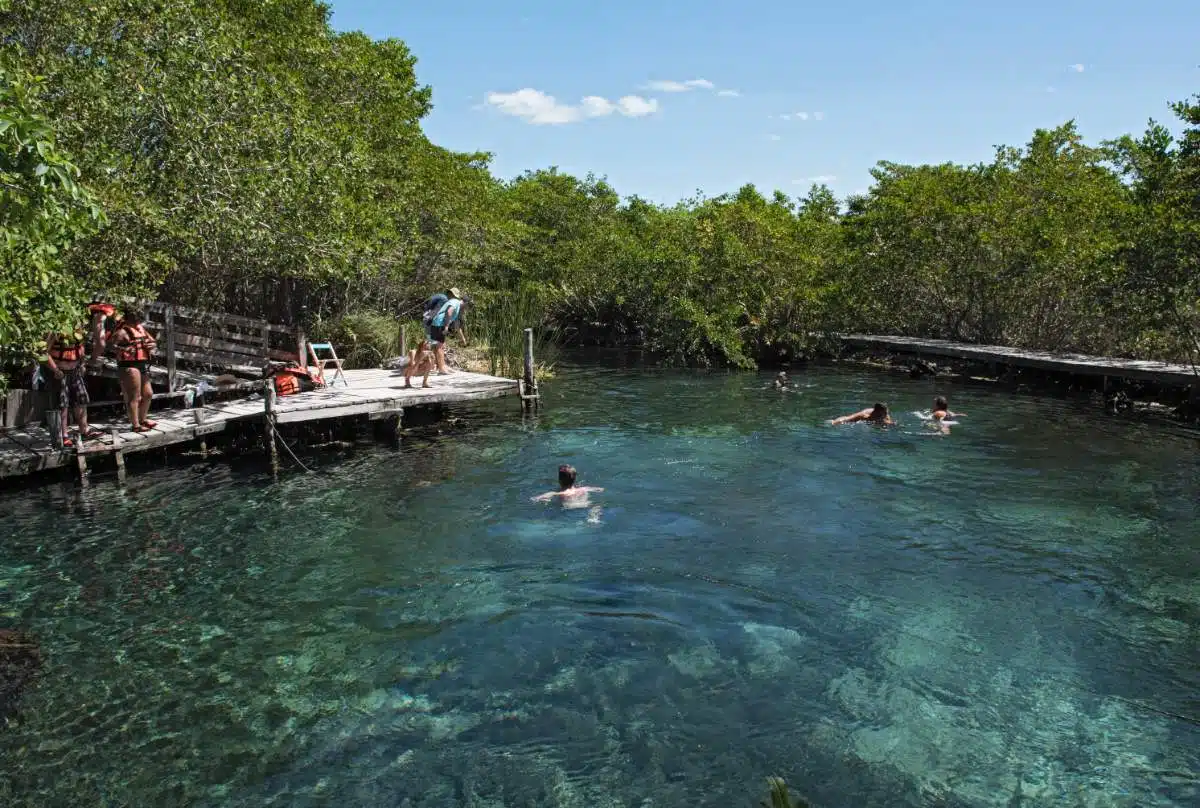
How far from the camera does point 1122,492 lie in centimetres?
1385

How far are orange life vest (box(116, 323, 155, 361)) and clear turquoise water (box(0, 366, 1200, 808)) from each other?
211 centimetres

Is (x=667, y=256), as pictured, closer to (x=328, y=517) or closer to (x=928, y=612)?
(x=328, y=517)

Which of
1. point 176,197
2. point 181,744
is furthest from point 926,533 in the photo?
point 176,197

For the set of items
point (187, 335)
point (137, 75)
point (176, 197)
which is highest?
point (137, 75)

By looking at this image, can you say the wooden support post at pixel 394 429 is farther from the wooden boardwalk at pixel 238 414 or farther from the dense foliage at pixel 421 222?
the dense foliage at pixel 421 222

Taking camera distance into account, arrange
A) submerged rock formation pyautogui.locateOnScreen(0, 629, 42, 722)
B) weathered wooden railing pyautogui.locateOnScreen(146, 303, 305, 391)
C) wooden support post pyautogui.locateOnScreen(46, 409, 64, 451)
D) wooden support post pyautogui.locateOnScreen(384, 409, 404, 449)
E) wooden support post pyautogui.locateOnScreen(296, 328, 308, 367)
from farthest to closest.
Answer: wooden support post pyautogui.locateOnScreen(296, 328, 308, 367)
wooden support post pyautogui.locateOnScreen(384, 409, 404, 449)
weathered wooden railing pyautogui.locateOnScreen(146, 303, 305, 391)
wooden support post pyautogui.locateOnScreen(46, 409, 64, 451)
submerged rock formation pyautogui.locateOnScreen(0, 629, 42, 722)

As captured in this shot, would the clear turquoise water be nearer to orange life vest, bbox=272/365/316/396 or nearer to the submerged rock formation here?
the submerged rock formation

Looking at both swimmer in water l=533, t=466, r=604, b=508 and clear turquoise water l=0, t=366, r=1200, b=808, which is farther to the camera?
swimmer in water l=533, t=466, r=604, b=508

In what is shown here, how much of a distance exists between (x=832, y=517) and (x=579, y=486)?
13.5 feet

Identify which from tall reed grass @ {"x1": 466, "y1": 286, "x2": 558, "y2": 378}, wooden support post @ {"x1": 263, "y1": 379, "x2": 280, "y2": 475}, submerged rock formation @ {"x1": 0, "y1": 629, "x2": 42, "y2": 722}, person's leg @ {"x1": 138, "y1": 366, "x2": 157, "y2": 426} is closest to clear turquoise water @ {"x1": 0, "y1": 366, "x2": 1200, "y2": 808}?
submerged rock formation @ {"x1": 0, "y1": 629, "x2": 42, "y2": 722}

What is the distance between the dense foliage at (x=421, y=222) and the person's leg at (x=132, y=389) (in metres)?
1.58

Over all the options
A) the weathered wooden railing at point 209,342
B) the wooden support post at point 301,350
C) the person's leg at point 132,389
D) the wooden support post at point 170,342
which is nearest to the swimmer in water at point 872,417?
the wooden support post at point 301,350

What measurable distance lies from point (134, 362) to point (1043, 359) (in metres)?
24.1

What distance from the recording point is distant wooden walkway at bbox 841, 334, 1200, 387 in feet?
71.6
